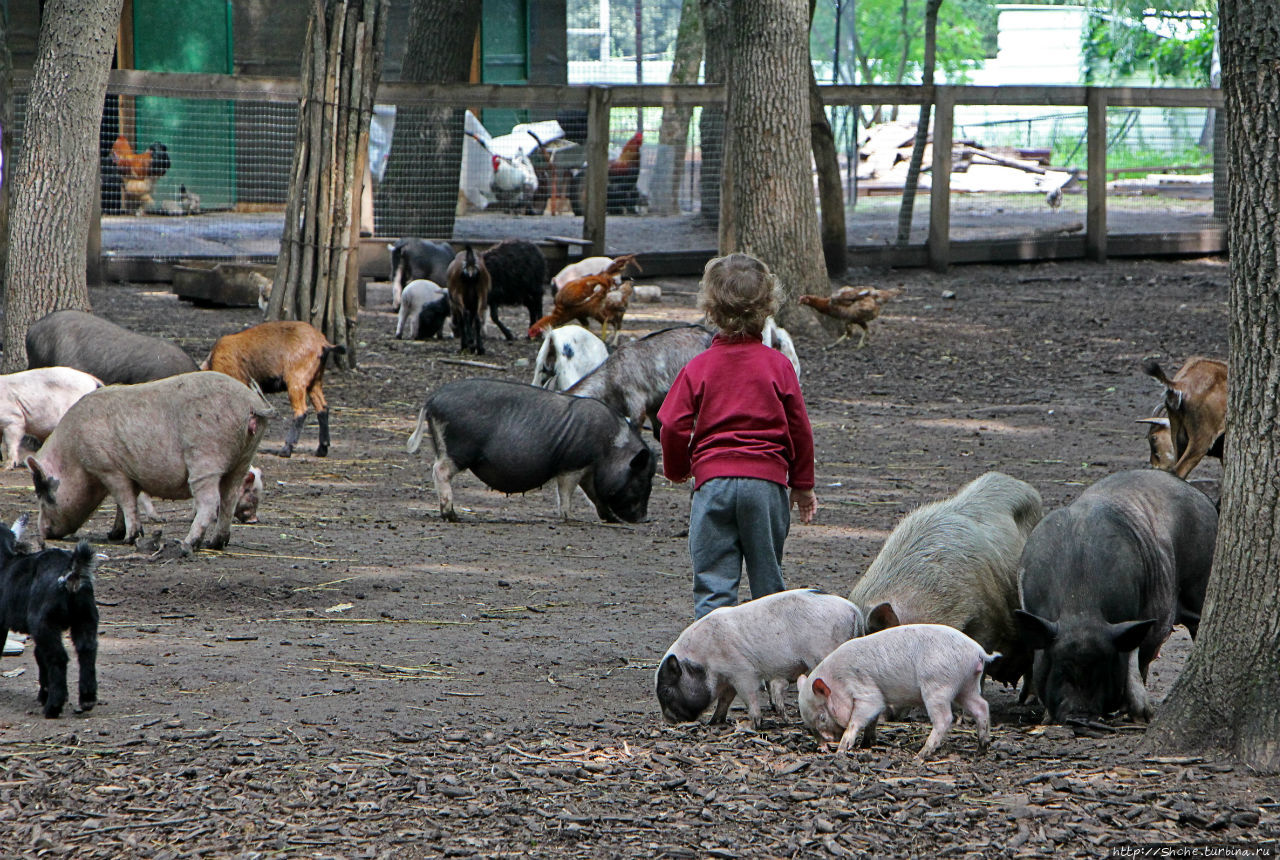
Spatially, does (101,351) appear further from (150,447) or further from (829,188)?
(829,188)

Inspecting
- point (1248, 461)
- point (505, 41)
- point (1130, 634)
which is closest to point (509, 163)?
point (505, 41)

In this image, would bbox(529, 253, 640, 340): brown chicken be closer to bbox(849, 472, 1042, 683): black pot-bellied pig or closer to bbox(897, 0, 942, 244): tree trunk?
bbox(849, 472, 1042, 683): black pot-bellied pig

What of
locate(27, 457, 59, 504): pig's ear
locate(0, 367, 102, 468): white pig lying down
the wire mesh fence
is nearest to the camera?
locate(27, 457, 59, 504): pig's ear

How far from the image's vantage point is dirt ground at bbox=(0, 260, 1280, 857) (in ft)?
11.8

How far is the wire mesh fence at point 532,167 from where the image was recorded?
18125 millimetres

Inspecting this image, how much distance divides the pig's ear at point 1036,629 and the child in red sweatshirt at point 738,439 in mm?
918

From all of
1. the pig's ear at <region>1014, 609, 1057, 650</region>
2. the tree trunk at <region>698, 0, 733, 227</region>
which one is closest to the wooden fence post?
the tree trunk at <region>698, 0, 733, 227</region>

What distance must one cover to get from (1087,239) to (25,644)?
18154 mm

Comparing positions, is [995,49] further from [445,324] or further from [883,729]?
[883,729]

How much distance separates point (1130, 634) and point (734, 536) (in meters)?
1.41

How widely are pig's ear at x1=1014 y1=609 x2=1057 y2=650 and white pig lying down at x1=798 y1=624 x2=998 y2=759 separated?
0.83ft

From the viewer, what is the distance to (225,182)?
19.8 m

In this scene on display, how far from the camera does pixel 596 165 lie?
18156 mm

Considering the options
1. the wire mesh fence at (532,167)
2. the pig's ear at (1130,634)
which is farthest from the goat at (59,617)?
the wire mesh fence at (532,167)
